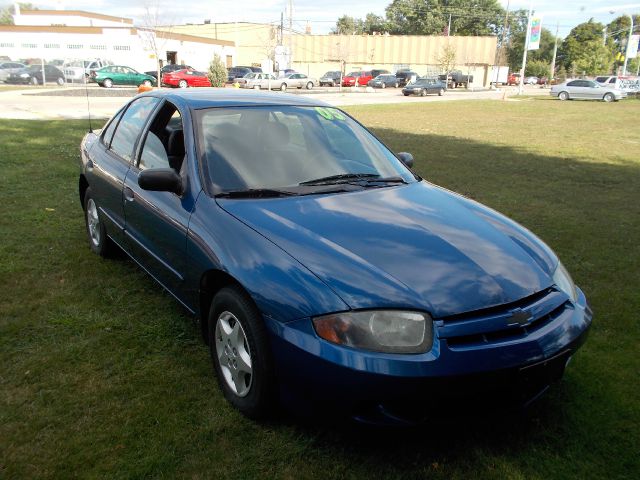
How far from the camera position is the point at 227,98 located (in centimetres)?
387

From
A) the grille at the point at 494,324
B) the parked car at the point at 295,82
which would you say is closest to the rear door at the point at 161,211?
the grille at the point at 494,324

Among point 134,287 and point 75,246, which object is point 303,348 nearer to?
point 134,287

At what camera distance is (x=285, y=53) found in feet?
196

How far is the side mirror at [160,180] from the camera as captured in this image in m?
3.18

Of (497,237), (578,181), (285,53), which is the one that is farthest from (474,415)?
(285,53)

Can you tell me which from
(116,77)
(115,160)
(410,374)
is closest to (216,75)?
(116,77)

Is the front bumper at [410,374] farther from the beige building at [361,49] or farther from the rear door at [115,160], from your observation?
the beige building at [361,49]

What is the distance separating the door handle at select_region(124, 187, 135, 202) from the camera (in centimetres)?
388

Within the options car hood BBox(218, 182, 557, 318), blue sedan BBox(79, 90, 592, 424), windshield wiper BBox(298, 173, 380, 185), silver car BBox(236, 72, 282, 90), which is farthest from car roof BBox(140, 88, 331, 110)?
silver car BBox(236, 72, 282, 90)

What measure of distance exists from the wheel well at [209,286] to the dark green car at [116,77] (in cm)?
3332

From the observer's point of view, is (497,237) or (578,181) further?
(578,181)

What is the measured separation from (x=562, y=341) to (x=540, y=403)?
0.64 m

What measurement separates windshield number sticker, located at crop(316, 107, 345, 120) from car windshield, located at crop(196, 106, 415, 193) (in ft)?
0.03

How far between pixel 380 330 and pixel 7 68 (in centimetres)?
3817
